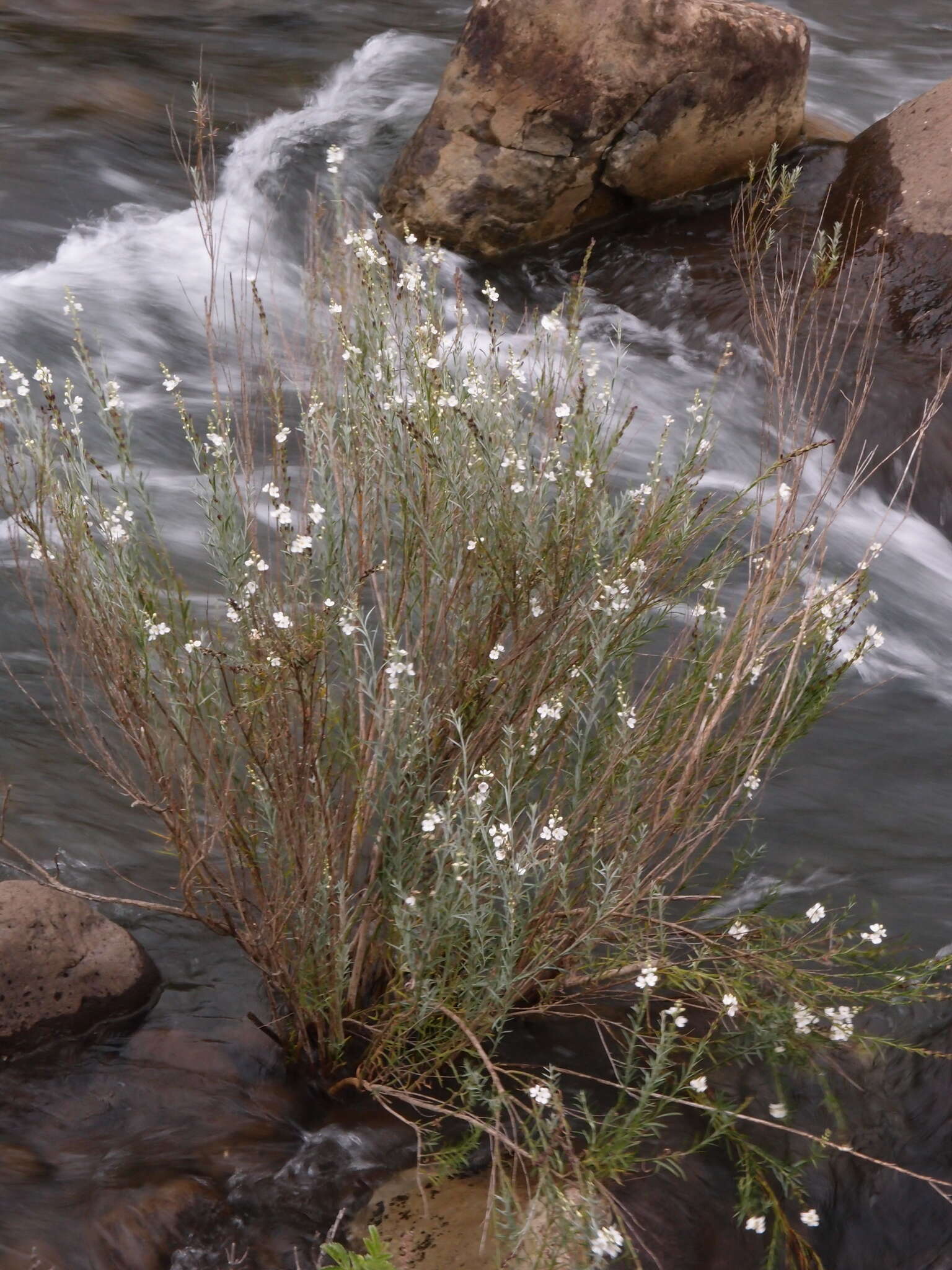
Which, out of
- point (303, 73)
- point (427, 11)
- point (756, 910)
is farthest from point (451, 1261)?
point (427, 11)

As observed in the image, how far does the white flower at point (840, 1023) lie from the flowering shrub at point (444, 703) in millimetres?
23

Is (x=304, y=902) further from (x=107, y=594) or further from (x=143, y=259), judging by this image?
(x=143, y=259)

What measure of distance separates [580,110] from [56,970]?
18.6ft

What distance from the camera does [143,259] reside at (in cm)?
713

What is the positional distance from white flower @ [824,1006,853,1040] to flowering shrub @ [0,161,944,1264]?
0.02 m

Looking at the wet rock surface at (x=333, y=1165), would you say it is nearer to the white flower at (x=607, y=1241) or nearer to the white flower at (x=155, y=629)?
the white flower at (x=607, y=1241)

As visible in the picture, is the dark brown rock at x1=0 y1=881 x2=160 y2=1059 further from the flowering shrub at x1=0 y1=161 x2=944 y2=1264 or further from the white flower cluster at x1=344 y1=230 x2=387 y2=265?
the white flower cluster at x1=344 y1=230 x2=387 y2=265

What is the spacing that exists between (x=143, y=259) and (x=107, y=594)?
5.05 meters

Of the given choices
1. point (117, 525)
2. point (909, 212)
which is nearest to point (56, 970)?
point (117, 525)

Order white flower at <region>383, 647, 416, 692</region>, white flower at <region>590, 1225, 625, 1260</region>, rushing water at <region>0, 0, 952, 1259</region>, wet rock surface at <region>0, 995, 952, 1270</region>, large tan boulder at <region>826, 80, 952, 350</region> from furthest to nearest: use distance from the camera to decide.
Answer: large tan boulder at <region>826, 80, 952, 350</region>, rushing water at <region>0, 0, 952, 1259</region>, wet rock surface at <region>0, 995, 952, 1270</region>, white flower at <region>383, 647, 416, 692</region>, white flower at <region>590, 1225, 625, 1260</region>

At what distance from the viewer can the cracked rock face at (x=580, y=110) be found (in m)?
6.91

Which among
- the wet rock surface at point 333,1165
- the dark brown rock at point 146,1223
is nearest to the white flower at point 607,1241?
the wet rock surface at point 333,1165

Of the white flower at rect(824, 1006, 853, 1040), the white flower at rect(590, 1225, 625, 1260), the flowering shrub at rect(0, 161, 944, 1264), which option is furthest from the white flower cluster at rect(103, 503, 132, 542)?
the white flower at rect(824, 1006, 853, 1040)

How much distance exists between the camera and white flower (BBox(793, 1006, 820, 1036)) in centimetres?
257
